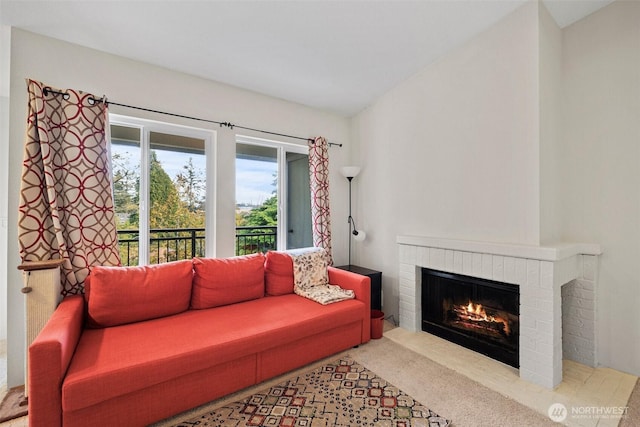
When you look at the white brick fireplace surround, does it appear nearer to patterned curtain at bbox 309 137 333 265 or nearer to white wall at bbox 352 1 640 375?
white wall at bbox 352 1 640 375

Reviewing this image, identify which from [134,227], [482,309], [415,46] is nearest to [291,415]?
[482,309]

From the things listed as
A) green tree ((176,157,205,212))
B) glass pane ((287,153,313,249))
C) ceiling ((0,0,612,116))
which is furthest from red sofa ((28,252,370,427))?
ceiling ((0,0,612,116))

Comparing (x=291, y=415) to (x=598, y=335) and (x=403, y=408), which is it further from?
(x=598, y=335)

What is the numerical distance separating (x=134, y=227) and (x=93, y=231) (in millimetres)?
404

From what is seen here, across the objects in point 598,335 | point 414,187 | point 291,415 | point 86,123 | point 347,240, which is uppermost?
point 86,123

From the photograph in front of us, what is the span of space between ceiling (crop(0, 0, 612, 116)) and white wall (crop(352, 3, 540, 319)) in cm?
23

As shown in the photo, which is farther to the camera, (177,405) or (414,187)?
(414,187)

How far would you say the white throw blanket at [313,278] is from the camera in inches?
107

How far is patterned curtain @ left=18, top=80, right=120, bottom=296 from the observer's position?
204cm

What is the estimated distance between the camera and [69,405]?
1.42 metres

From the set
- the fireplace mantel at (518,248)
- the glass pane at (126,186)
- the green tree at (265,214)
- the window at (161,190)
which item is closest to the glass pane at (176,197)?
the window at (161,190)

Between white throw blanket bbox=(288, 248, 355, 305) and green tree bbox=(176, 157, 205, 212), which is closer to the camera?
white throw blanket bbox=(288, 248, 355, 305)

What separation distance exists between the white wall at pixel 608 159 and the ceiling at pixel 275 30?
25 cm

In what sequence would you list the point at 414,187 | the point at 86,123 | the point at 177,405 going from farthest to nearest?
1. the point at 414,187
2. the point at 86,123
3. the point at 177,405
